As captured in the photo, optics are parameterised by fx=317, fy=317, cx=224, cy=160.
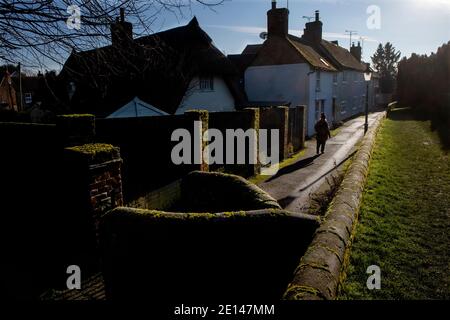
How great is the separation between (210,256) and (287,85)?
881 inches

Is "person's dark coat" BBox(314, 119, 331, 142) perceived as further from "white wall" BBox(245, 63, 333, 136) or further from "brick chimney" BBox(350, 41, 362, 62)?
"brick chimney" BBox(350, 41, 362, 62)

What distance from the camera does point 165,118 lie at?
25.4 ft

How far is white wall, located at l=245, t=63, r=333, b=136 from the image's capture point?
23.4m

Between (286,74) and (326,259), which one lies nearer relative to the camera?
(326,259)

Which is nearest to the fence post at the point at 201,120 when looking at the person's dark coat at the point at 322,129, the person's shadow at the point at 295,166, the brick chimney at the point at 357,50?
the person's shadow at the point at 295,166

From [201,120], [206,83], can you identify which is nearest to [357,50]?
[206,83]

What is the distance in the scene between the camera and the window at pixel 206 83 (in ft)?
58.5


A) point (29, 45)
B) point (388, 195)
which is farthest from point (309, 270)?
point (388, 195)

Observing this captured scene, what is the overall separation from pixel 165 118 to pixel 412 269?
19.2 ft

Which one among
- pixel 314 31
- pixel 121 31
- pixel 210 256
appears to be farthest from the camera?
pixel 314 31

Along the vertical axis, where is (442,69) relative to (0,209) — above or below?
above

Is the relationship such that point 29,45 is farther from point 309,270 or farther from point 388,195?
point 388,195

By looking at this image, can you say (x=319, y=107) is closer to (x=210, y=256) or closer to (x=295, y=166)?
(x=295, y=166)

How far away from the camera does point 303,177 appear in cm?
1122
